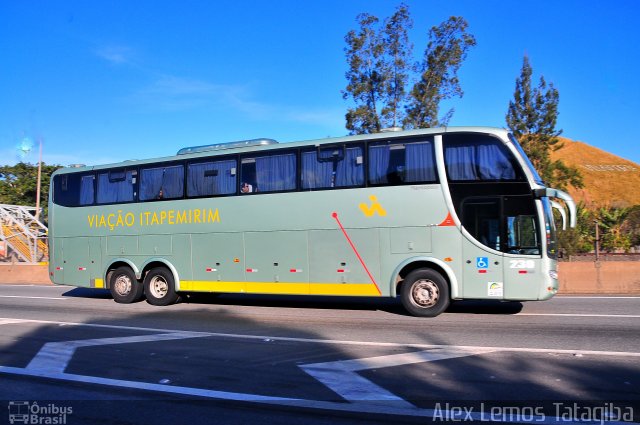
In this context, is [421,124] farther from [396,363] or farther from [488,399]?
[488,399]

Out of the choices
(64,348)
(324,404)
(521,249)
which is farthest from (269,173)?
(324,404)

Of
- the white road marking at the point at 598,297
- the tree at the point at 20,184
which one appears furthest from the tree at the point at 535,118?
the tree at the point at 20,184

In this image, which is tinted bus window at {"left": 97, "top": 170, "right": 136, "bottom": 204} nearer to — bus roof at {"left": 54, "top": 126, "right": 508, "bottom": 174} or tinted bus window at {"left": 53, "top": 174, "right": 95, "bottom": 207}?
bus roof at {"left": 54, "top": 126, "right": 508, "bottom": 174}

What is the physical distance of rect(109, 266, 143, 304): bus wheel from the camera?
14.3m

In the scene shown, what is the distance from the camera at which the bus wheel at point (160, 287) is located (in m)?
13.9

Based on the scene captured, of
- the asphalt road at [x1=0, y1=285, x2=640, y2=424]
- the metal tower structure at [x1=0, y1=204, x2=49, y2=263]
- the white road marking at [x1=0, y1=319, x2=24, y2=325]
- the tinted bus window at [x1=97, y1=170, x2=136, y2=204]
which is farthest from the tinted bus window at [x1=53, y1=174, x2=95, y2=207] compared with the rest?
the metal tower structure at [x1=0, y1=204, x2=49, y2=263]

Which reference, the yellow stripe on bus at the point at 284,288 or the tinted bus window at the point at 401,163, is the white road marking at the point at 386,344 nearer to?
the yellow stripe on bus at the point at 284,288

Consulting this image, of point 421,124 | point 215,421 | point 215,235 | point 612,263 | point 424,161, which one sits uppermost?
point 421,124

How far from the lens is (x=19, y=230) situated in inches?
1231

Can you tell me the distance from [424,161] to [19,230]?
28474 mm

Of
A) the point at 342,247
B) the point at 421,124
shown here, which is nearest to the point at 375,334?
the point at 342,247

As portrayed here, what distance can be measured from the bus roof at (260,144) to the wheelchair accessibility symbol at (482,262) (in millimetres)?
2407

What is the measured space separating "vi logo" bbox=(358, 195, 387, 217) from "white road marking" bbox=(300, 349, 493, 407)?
420 cm

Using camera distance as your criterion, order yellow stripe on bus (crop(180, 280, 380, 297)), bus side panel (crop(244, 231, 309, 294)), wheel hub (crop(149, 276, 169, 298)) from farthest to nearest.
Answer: wheel hub (crop(149, 276, 169, 298)) < bus side panel (crop(244, 231, 309, 294)) < yellow stripe on bus (crop(180, 280, 380, 297))
